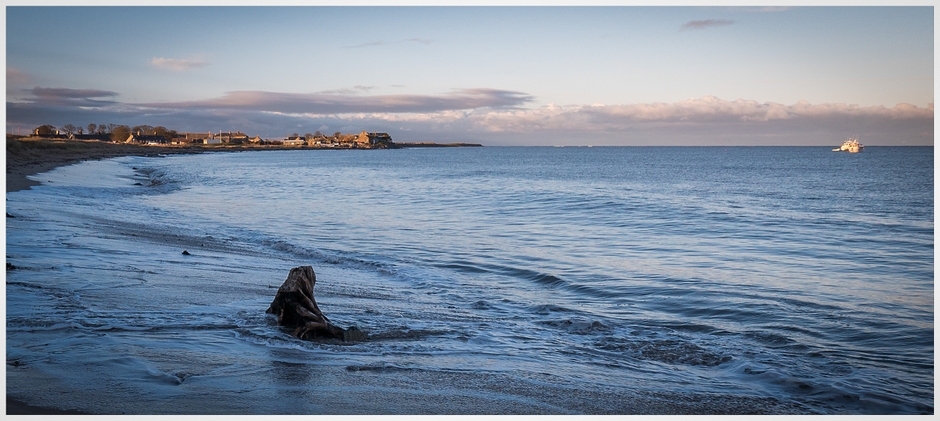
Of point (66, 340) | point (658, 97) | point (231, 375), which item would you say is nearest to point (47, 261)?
point (66, 340)

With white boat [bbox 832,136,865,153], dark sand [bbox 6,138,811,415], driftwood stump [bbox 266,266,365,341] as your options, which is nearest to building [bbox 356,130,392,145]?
white boat [bbox 832,136,865,153]

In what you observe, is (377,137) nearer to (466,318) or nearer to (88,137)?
(88,137)

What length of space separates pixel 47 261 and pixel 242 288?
2396 mm

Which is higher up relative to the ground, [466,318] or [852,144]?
[852,144]

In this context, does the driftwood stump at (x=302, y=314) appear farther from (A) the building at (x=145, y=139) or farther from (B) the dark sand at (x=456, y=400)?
(A) the building at (x=145, y=139)

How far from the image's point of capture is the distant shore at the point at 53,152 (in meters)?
16.6

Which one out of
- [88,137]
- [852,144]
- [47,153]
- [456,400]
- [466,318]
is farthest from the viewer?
[88,137]

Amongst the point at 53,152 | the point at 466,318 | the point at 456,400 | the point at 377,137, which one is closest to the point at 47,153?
the point at 53,152

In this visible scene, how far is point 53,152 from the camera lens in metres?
30.9

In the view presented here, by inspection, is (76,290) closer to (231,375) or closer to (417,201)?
(231,375)

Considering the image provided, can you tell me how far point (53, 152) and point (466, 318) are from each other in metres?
31.1

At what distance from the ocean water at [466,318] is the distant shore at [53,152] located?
211 centimetres

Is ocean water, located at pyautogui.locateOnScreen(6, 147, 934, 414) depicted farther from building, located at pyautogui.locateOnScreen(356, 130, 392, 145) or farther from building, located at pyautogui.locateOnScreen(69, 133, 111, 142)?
building, located at pyautogui.locateOnScreen(356, 130, 392, 145)

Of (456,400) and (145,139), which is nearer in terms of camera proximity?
(456,400)
